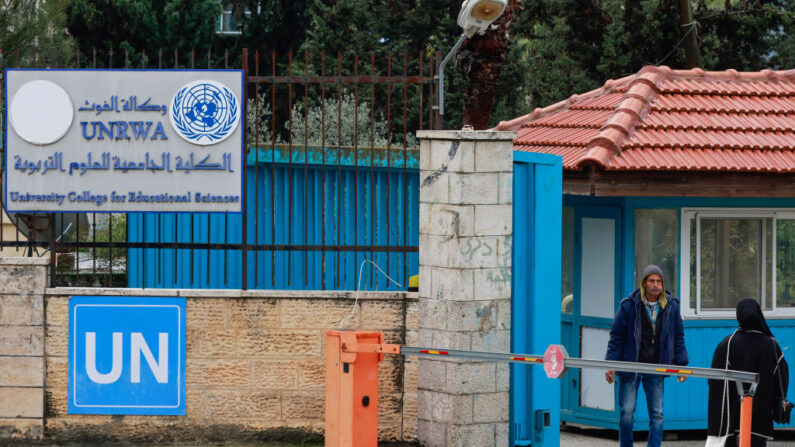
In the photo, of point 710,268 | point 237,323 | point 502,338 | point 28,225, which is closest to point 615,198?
point 710,268

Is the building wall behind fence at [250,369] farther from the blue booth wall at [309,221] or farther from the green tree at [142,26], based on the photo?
the green tree at [142,26]

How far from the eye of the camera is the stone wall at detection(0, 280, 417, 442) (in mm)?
9352

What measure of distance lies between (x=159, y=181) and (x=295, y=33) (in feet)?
93.3

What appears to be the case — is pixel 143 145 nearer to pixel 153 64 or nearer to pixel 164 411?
pixel 164 411

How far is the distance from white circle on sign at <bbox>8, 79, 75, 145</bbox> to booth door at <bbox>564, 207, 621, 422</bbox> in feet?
15.6

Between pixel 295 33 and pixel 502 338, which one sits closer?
pixel 502 338

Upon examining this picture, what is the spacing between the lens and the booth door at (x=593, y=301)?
10.4 metres

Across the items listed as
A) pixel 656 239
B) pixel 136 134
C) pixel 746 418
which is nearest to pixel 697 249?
pixel 656 239

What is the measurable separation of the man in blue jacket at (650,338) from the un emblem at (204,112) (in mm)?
3587

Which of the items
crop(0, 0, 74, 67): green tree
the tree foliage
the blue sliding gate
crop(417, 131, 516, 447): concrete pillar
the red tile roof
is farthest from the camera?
the tree foliage

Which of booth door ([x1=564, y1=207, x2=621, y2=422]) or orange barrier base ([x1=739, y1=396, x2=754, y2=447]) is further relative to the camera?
booth door ([x1=564, y1=207, x2=621, y2=422])

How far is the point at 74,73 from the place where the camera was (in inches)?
372

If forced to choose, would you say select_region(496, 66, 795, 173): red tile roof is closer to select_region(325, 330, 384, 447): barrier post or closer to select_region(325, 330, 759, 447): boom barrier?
select_region(325, 330, 759, 447): boom barrier

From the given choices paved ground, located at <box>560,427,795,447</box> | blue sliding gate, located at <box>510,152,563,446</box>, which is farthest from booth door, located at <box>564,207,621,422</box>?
blue sliding gate, located at <box>510,152,563,446</box>
